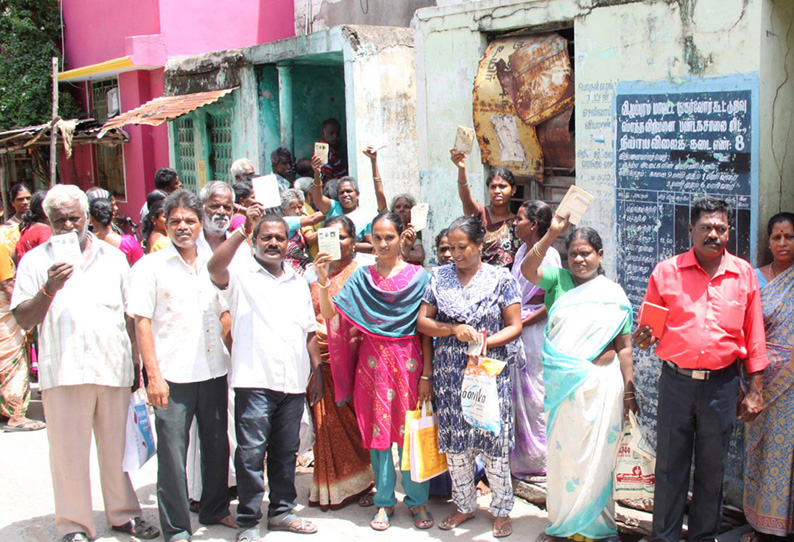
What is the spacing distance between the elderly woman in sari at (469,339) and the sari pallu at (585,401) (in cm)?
29

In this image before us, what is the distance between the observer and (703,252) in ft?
12.6

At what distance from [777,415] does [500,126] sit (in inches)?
127

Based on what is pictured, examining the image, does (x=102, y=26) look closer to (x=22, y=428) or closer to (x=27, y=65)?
(x=27, y=65)

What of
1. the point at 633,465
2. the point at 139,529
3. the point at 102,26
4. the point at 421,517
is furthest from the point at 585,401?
the point at 102,26

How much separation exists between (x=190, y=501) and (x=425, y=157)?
12.0 feet

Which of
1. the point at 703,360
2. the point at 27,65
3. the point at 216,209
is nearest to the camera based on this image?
the point at 703,360

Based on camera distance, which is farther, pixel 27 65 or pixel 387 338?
pixel 27 65

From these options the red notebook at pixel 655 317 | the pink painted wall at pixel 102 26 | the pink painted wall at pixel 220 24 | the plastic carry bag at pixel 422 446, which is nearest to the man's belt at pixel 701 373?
the red notebook at pixel 655 317

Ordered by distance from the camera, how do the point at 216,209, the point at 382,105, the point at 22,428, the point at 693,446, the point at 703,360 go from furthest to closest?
the point at 382,105, the point at 22,428, the point at 216,209, the point at 693,446, the point at 703,360

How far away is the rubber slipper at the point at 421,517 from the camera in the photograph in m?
4.52

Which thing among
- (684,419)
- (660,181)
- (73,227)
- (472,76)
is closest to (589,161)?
(660,181)

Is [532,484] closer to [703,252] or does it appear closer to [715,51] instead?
[703,252]

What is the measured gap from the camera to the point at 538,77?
19.4 feet

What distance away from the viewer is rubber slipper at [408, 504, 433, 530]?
4.52m
